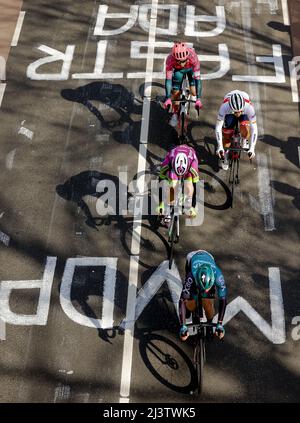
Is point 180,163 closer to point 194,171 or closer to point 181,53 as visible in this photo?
point 194,171

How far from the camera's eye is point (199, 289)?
899 centimetres

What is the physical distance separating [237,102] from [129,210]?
344 centimetres

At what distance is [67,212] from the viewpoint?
491 inches

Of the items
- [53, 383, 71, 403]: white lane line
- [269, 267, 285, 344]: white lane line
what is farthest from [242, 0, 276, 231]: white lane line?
[53, 383, 71, 403]: white lane line

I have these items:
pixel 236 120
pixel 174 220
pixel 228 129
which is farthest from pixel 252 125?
pixel 174 220

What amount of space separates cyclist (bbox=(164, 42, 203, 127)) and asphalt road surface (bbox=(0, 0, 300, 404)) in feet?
4.31

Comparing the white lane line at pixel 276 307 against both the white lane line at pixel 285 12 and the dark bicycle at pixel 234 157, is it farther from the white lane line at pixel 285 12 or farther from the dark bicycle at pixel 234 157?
the white lane line at pixel 285 12

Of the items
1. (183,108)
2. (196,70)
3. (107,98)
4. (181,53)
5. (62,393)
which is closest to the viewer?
(62,393)

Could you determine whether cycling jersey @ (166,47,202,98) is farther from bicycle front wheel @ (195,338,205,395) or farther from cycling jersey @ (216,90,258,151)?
bicycle front wheel @ (195,338,205,395)

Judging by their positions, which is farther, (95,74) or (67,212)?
(95,74)

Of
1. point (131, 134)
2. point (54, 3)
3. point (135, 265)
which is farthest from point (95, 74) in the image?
point (135, 265)

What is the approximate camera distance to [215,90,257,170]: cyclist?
37.1ft
